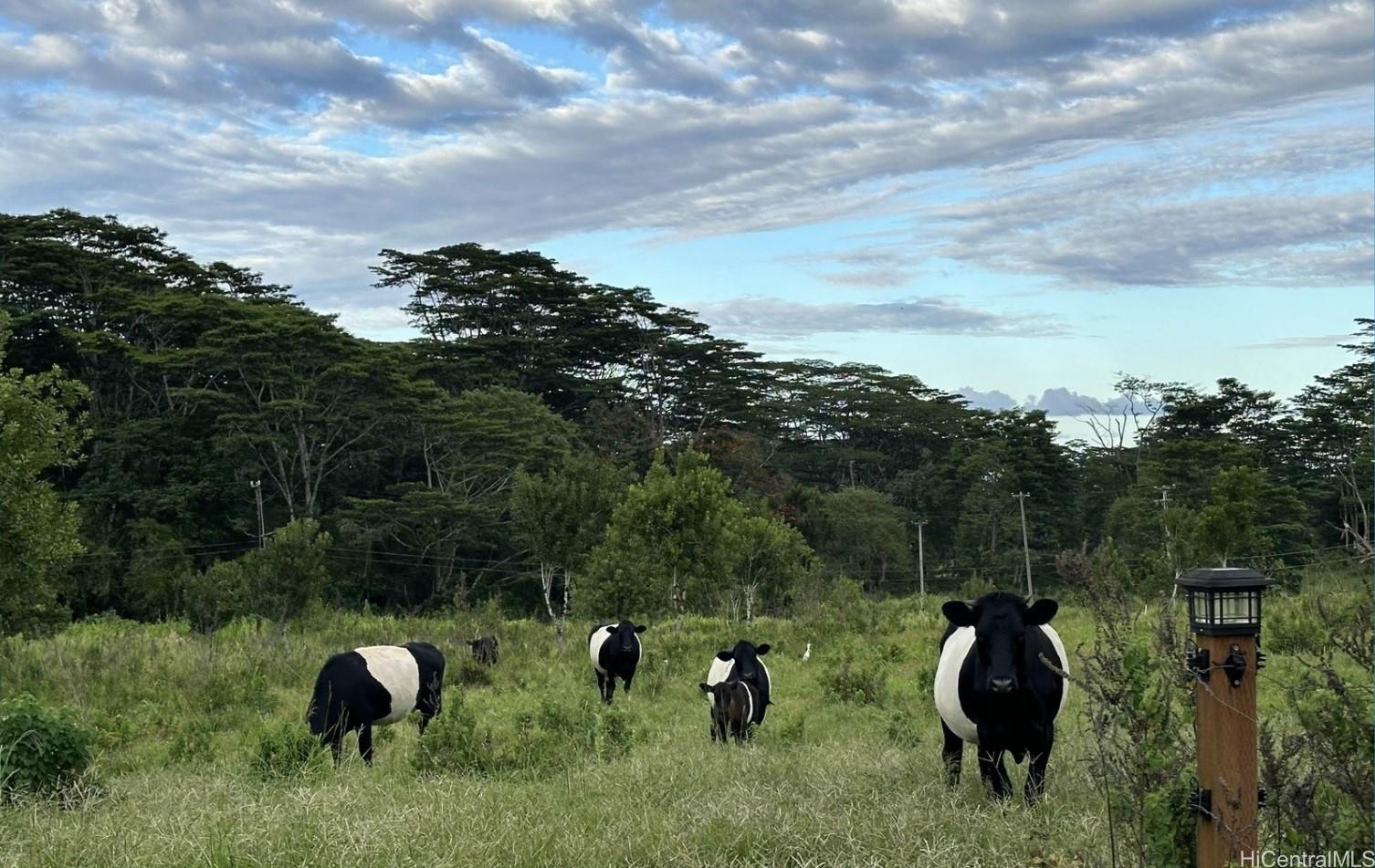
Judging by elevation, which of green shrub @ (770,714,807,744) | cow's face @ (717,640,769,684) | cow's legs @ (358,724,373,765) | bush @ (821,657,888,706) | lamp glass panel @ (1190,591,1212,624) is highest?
lamp glass panel @ (1190,591,1212,624)

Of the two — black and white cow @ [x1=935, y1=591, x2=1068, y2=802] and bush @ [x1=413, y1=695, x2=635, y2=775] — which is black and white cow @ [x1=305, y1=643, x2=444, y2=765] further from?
black and white cow @ [x1=935, y1=591, x2=1068, y2=802]

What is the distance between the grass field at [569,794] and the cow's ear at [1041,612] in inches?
25.6

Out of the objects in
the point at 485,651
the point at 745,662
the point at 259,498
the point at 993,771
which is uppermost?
the point at 259,498

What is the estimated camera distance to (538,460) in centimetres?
4650

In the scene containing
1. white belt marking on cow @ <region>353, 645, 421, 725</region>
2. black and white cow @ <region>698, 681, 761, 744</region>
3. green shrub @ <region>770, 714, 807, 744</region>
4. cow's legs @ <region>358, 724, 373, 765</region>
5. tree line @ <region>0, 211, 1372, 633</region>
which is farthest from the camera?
tree line @ <region>0, 211, 1372, 633</region>

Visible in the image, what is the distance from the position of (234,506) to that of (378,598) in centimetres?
628

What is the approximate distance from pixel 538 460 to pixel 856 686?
32.0 metres

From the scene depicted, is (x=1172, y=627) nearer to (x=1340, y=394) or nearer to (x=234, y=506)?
(x=234, y=506)

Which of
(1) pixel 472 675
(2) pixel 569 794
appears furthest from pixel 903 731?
(1) pixel 472 675

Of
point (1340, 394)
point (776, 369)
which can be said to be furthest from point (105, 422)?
point (1340, 394)

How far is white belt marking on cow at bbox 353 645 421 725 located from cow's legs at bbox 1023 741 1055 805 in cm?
689

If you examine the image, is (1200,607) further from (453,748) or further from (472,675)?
(472,675)

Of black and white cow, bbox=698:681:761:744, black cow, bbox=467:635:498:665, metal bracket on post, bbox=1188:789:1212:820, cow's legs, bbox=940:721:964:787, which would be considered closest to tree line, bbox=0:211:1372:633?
black cow, bbox=467:635:498:665

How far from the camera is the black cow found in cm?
2064
